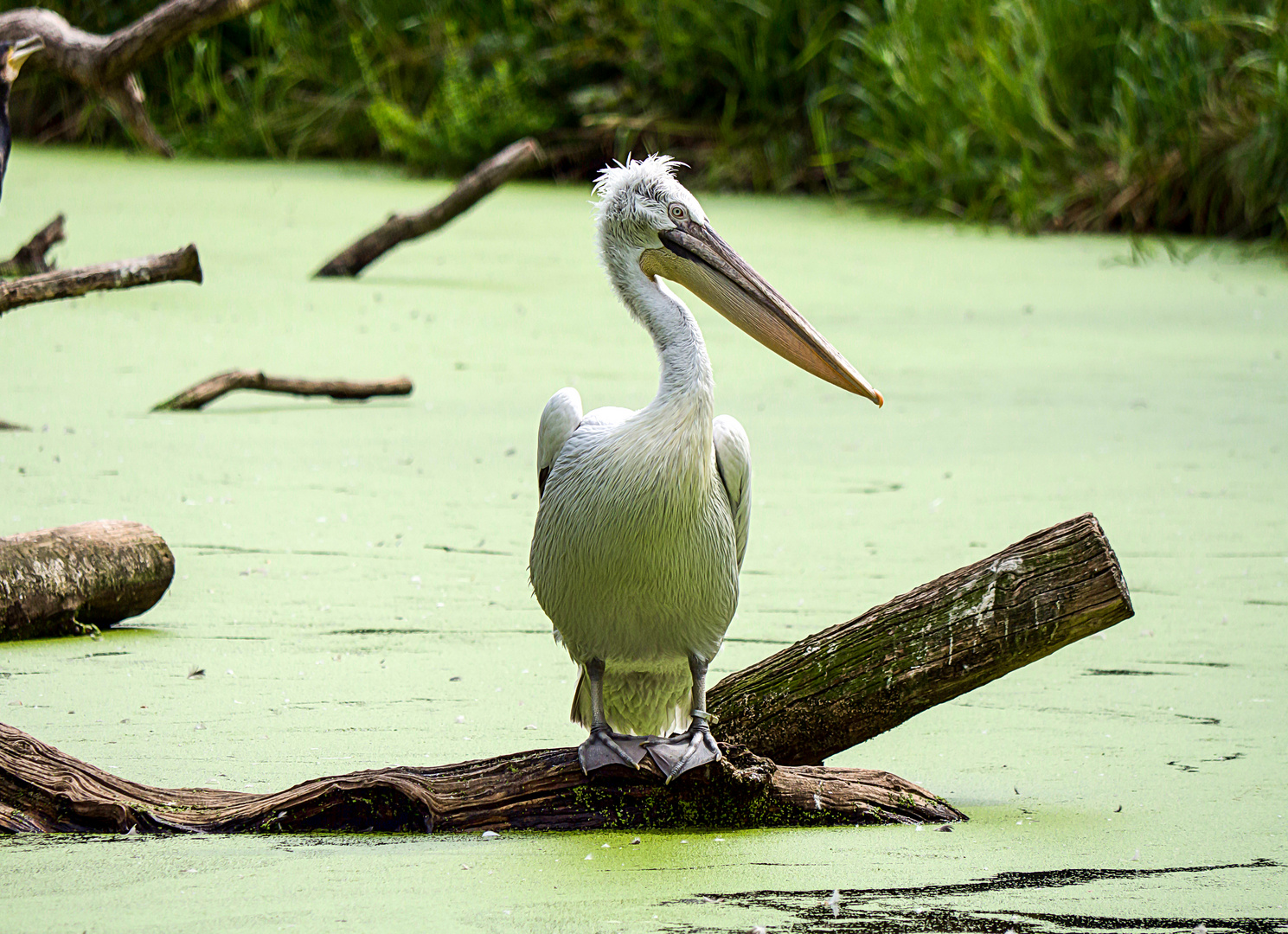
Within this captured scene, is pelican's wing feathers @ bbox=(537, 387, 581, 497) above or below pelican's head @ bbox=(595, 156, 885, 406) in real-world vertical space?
below

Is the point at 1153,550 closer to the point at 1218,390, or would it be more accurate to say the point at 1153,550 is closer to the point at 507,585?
the point at 507,585

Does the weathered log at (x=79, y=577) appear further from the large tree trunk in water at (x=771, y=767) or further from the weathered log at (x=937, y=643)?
the weathered log at (x=937, y=643)

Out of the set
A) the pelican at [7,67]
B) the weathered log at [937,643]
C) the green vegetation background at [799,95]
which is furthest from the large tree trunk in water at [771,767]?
the green vegetation background at [799,95]

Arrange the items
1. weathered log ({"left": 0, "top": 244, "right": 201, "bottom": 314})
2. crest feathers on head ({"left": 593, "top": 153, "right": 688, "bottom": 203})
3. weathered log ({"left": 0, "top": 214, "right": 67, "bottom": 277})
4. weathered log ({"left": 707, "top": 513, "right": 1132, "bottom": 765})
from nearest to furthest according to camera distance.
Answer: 1. weathered log ({"left": 707, "top": 513, "right": 1132, "bottom": 765})
2. crest feathers on head ({"left": 593, "top": 153, "right": 688, "bottom": 203})
3. weathered log ({"left": 0, "top": 244, "right": 201, "bottom": 314})
4. weathered log ({"left": 0, "top": 214, "right": 67, "bottom": 277})

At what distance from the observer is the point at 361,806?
86.4 inches

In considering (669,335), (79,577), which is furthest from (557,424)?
(79,577)

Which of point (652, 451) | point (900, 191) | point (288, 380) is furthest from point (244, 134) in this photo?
point (652, 451)

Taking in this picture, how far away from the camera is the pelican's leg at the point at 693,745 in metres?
2.24

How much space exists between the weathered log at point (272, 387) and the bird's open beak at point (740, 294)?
102 inches

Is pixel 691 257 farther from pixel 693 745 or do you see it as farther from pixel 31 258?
pixel 31 258

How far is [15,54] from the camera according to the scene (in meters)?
3.35

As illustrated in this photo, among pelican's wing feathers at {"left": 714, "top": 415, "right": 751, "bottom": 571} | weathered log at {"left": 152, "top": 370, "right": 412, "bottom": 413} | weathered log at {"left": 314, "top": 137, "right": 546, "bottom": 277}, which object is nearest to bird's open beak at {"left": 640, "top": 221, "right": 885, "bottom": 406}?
pelican's wing feathers at {"left": 714, "top": 415, "right": 751, "bottom": 571}

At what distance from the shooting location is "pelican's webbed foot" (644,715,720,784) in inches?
88.1

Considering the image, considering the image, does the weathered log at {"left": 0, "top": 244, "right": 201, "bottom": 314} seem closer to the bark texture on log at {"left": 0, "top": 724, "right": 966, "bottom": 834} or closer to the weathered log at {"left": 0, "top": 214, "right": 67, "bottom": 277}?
the bark texture on log at {"left": 0, "top": 724, "right": 966, "bottom": 834}
